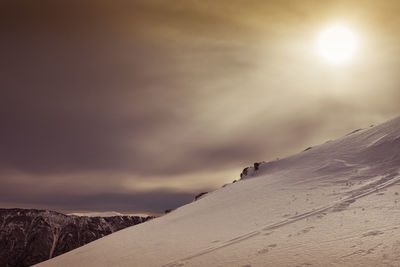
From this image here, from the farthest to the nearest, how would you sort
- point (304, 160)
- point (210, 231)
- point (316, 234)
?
point (304, 160), point (210, 231), point (316, 234)

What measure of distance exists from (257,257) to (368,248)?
4202mm

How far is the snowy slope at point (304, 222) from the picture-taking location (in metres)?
13.5

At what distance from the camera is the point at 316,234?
52.3 feet

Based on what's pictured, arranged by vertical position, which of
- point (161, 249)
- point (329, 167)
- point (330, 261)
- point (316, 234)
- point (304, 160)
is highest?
point (304, 160)

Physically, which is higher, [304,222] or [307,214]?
[307,214]

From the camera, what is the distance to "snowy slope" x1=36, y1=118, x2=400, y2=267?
44.2 feet

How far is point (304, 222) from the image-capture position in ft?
61.6

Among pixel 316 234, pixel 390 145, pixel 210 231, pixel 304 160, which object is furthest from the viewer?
pixel 304 160

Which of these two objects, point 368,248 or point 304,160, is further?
point 304,160

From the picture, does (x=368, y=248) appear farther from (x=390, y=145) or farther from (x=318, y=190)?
(x=390, y=145)

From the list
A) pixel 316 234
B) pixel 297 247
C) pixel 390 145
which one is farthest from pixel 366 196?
pixel 390 145

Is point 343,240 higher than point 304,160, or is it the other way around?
point 304,160

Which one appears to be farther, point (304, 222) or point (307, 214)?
point (307, 214)

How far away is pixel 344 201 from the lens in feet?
68.5
